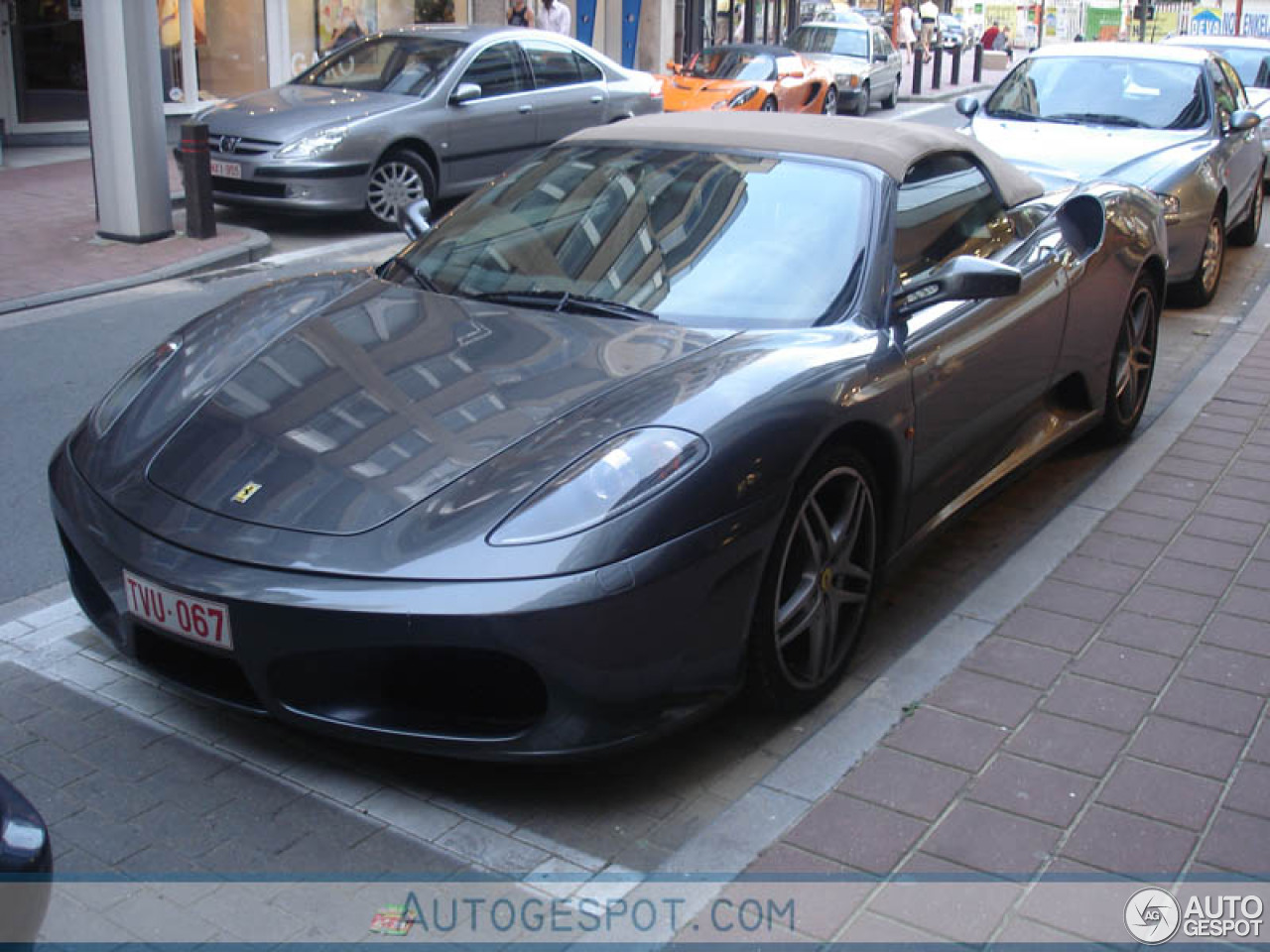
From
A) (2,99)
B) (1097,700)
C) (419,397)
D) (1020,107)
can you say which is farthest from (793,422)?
(2,99)

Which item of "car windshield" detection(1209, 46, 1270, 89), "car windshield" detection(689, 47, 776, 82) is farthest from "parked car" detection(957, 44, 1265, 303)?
"car windshield" detection(689, 47, 776, 82)

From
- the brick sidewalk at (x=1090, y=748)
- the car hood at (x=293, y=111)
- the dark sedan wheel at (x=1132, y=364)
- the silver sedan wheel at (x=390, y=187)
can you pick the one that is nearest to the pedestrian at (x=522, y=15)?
the car hood at (x=293, y=111)

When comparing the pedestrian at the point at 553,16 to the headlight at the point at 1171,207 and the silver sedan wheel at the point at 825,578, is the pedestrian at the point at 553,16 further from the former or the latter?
the silver sedan wheel at the point at 825,578

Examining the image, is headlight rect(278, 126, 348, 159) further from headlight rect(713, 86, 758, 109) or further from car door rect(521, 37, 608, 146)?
headlight rect(713, 86, 758, 109)

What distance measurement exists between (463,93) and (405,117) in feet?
1.96

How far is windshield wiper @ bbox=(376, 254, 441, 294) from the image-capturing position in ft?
13.9

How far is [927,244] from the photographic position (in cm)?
438

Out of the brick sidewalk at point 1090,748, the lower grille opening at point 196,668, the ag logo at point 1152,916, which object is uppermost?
the lower grille opening at point 196,668

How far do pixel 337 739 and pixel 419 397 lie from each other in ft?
2.77

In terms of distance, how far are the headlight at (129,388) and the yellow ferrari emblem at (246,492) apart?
66 centimetres

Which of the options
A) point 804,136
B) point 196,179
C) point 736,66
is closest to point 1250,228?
point 804,136

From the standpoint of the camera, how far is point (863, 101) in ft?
73.0

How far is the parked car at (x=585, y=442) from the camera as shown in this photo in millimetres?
2980

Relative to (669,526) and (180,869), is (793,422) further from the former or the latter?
(180,869)
